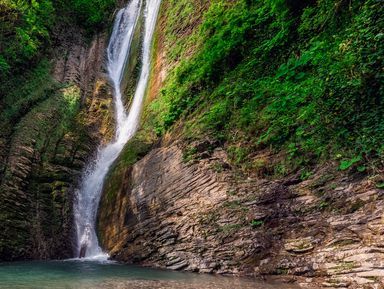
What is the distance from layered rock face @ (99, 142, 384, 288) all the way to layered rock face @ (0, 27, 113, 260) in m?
2.25

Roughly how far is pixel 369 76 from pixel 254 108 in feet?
9.56

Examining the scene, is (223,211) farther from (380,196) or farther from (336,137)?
(380,196)

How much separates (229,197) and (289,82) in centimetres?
290

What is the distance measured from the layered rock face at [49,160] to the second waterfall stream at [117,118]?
40cm

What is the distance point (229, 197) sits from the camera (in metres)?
7.43

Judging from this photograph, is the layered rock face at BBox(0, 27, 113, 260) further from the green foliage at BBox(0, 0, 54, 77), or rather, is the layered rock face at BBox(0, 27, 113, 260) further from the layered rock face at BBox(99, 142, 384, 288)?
the layered rock face at BBox(99, 142, 384, 288)

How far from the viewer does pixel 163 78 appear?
1420 centimetres

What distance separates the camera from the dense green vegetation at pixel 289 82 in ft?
19.4

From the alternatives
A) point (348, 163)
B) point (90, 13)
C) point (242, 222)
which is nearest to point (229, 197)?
point (242, 222)

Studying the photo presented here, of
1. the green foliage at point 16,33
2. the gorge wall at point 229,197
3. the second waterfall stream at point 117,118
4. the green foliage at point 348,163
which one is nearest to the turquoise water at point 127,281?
the gorge wall at point 229,197

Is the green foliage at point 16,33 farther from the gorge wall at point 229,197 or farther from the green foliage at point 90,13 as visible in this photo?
the gorge wall at point 229,197

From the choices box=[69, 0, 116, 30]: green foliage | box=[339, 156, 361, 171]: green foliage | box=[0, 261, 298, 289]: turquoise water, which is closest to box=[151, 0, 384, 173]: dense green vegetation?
box=[339, 156, 361, 171]: green foliage

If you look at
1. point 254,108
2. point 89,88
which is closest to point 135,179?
point 254,108

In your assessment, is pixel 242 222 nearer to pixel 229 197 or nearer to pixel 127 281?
pixel 229 197
